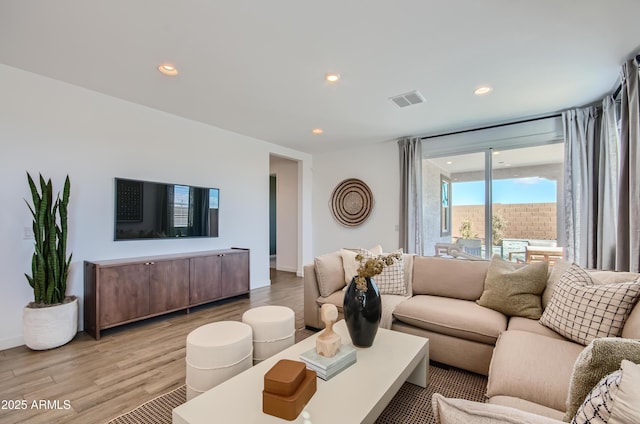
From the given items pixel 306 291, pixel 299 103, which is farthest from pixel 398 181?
pixel 306 291

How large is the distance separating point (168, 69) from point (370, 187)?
3.70 m

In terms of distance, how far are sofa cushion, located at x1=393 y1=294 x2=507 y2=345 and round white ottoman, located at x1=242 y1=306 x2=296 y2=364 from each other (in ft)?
3.28

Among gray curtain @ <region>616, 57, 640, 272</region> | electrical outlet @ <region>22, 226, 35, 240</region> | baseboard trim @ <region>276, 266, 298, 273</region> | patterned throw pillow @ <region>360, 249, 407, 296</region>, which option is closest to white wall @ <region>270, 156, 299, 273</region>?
baseboard trim @ <region>276, 266, 298, 273</region>

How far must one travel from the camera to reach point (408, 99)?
128 inches

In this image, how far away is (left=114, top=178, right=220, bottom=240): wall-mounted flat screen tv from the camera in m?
3.25

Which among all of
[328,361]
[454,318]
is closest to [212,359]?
[328,361]

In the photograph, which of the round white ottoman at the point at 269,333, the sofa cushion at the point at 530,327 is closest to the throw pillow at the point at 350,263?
the round white ottoman at the point at 269,333

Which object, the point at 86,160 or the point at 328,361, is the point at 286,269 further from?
the point at 328,361

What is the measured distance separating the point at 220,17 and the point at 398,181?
3.78 m

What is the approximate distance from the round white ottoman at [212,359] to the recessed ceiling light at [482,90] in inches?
128

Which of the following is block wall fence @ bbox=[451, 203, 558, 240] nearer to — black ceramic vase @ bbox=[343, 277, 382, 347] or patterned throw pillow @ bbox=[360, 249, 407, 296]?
patterned throw pillow @ bbox=[360, 249, 407, 296]

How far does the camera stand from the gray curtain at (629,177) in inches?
88.7

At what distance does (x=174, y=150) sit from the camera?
3773 mm

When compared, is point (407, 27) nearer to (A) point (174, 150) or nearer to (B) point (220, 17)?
(B) point (220, 17)
